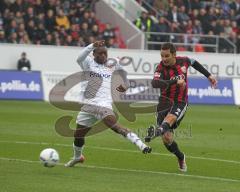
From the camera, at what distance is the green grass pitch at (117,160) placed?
11780 millimetres

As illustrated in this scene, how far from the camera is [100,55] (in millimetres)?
13820

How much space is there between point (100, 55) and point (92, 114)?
1091mm

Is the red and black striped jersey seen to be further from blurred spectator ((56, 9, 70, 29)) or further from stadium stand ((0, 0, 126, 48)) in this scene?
blurred spectator ((56, 9, 70, 29))

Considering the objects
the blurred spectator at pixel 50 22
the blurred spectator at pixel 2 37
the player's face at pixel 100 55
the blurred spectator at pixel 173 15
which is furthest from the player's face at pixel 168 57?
the blurred spectator at pixel 173 15

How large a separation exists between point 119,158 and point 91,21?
22.0 meters

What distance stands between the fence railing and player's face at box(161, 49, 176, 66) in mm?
Result: 23681

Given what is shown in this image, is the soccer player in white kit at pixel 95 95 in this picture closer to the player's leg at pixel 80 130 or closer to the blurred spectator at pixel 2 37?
the player's leg at pixel 80 130

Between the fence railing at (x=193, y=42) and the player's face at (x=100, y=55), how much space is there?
23.9 m

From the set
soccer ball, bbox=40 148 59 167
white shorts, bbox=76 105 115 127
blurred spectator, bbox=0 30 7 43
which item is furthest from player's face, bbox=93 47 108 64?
blurred spectator, bbox=0 30 7 43

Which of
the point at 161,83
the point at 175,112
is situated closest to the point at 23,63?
the point at 161,83

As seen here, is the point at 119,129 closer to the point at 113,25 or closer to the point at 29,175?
the point at 29,175

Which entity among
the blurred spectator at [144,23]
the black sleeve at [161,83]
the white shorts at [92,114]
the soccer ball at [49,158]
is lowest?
the soccer ball at [49,158]

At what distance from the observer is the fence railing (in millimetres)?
38188

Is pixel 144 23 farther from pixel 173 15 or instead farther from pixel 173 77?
pixel 173 77
